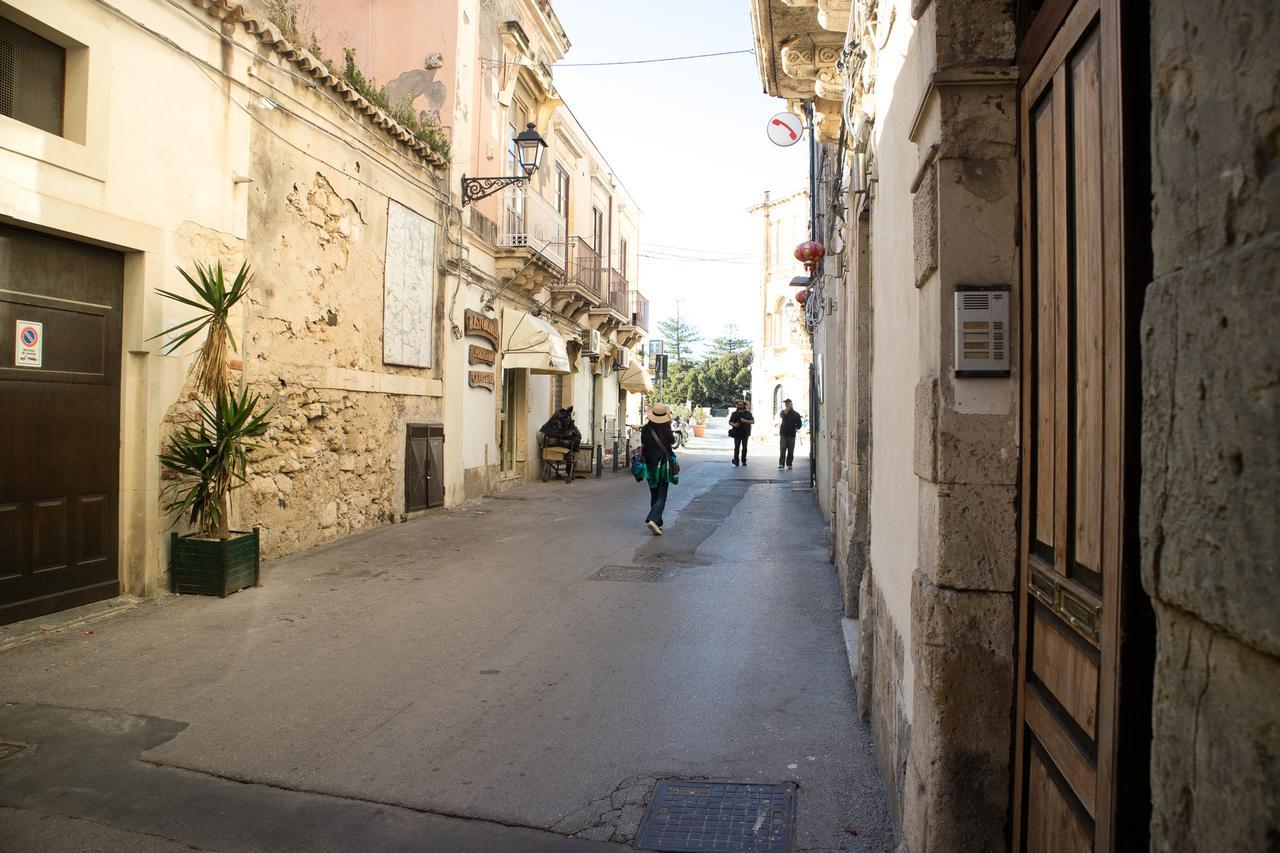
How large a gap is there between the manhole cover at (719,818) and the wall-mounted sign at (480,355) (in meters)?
11.1

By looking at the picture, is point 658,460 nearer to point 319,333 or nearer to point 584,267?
point 319,333

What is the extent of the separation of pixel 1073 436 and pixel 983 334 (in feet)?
1.69

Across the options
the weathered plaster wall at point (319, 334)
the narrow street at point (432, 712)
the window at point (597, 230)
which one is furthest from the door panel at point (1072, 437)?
the window at point (597, 230)

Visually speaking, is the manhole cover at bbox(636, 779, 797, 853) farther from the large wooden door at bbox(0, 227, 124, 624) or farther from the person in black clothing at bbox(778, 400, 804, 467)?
the person in black clothing at bbox(778, 400, 804, 467)

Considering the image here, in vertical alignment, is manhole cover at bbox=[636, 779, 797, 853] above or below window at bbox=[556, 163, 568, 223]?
below

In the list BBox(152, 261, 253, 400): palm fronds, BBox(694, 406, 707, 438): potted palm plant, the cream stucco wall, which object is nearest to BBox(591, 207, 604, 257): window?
BBox(152, 261, 253, 400): palm fronds

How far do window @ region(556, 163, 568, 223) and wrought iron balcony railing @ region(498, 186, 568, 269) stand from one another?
8.67 feet

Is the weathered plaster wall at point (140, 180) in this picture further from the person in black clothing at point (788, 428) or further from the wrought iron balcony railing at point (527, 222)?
the person in black clothing at point (788, 428)

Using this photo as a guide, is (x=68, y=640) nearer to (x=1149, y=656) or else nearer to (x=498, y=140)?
(x=1149, y=656)

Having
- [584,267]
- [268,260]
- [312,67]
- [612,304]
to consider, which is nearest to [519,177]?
[312,67]

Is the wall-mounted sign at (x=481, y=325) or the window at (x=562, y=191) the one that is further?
the window at (x=562, y=191)

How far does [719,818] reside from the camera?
3244mm

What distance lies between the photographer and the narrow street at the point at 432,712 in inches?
127

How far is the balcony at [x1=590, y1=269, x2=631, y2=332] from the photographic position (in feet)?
74.5
